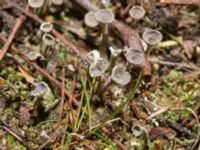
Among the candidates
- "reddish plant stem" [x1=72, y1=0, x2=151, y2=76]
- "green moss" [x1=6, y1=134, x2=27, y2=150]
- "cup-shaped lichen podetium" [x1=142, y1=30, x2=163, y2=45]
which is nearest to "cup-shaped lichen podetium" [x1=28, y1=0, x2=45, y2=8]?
"reddish plant stem" [x1=72, y1=0, x2=151, y2=76]

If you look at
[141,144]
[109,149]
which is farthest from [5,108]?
[141,144]

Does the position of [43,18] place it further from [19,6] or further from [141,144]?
[141,144]

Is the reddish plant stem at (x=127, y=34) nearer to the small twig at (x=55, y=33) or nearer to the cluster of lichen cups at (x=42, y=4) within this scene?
the cluster of lichen cups at (x=42, y=4)

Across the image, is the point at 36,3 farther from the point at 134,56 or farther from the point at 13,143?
the point at 13,143

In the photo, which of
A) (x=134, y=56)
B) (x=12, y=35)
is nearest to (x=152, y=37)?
A: (x=134, y=56)

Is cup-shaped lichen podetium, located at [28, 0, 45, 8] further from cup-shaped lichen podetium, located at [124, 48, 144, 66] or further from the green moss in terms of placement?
the green moss

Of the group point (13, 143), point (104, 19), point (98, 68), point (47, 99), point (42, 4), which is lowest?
point (13, 143)
